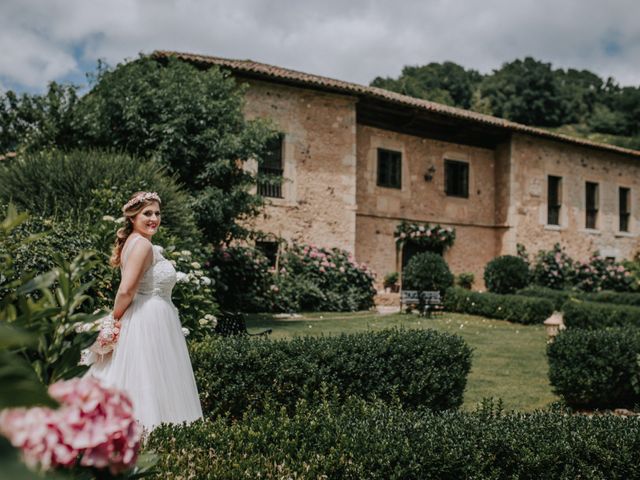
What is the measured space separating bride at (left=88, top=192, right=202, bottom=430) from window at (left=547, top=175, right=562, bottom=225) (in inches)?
717

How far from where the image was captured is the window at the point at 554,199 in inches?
787

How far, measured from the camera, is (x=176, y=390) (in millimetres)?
4109

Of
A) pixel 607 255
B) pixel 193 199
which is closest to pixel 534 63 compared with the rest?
pixel 607 255

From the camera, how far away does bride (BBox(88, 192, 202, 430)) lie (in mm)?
4008

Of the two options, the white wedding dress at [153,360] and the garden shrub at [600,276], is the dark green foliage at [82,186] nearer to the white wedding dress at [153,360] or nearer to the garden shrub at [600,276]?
the white wedding dress at [153,360]

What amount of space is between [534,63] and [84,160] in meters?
54.3

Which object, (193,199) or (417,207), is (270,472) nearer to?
(193,199)

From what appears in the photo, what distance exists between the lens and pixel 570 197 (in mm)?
20188

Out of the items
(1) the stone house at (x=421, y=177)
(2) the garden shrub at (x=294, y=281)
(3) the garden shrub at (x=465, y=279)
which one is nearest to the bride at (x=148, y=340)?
(2) the garden shrub at (x=294, y=281)

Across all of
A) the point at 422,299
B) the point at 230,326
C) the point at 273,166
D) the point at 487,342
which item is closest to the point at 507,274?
the point at 422,299

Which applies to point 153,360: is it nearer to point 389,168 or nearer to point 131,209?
point 131,209

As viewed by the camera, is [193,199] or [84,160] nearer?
[84,160]

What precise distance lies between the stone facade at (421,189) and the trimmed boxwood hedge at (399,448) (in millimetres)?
9357

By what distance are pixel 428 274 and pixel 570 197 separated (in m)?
8.05
